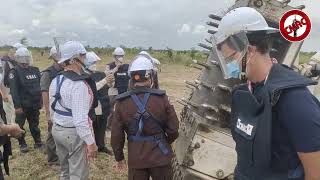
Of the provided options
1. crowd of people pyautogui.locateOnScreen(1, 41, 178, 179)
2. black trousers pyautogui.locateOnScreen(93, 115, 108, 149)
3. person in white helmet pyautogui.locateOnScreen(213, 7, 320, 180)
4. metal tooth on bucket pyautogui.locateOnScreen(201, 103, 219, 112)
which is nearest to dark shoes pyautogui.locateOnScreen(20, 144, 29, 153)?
black trousers pyautogui.locateOnScreen(93, 115, 108, 149)

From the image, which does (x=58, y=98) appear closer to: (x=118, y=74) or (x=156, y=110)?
(x=156, y=110)

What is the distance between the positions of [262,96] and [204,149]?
251 cm

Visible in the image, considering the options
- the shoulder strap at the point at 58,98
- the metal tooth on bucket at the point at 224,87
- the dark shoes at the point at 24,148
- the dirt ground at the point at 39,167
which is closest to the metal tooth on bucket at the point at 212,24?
the metal tooth on bucket at the point at 224,87

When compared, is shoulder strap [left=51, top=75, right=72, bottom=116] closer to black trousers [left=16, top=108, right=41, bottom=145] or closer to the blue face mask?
the blue face mask

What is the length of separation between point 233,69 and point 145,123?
2.37m

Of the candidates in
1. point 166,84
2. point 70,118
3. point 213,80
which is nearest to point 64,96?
point 70,118

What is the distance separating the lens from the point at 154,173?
5047 millimetres

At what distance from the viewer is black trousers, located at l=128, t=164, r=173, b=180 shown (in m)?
5.04

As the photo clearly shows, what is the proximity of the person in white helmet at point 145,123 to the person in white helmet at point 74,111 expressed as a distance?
1.46 ft

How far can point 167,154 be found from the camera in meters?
5.02

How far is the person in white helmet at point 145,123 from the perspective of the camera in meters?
4.90

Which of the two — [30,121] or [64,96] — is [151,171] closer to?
[64,96]

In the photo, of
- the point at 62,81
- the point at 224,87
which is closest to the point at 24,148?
the point at 62,81

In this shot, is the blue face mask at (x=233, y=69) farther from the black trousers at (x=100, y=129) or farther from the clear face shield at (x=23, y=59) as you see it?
the clear face shield at (x=23, y=59)
